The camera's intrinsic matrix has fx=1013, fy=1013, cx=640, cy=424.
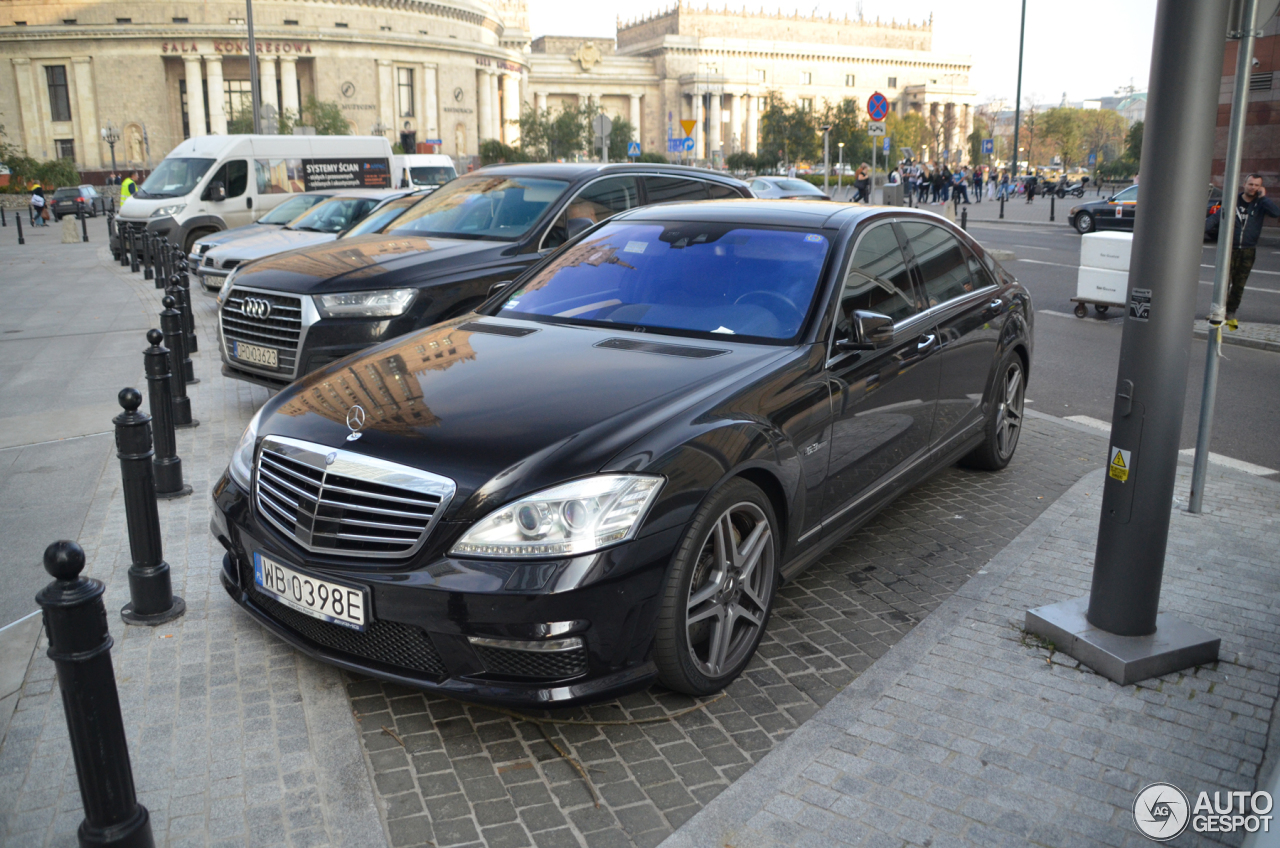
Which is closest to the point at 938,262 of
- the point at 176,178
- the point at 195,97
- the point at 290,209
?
the point at 290,209

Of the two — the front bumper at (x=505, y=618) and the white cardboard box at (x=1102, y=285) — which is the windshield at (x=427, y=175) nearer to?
the white cardboard box at (x=1102, y=285)

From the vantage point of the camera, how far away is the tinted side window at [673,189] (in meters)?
8.59

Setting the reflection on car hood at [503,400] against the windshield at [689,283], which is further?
the windshield at [689,283]

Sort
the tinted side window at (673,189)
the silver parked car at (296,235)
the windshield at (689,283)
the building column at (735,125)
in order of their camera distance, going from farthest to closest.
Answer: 1. the building column at (735,125)
2. the silver parked car at (296,235)
3. the tinted side window at (673,189)
4. the windshield at (689,283)

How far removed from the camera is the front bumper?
10.0 feet

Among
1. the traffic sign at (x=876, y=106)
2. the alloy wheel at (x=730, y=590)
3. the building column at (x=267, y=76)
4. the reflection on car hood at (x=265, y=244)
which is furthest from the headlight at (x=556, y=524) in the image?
the building column at (x=267, y=76)

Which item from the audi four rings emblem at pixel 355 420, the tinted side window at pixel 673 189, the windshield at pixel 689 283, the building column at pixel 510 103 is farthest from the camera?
the building column at pixel 510 103

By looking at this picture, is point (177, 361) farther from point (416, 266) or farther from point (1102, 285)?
point (1102, 285)

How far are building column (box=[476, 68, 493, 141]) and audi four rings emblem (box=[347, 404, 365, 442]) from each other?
311 ft

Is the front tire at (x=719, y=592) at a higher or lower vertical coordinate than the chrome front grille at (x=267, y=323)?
lower

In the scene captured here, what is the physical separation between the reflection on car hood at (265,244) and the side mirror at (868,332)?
9560 mm

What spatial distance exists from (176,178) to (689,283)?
1876 cm

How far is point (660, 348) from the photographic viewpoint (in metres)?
4.18

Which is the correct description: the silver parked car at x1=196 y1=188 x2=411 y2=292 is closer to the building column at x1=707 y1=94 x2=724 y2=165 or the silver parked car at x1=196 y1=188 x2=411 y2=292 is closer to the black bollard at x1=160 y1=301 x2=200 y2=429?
the black bollard at x1=160 y1=301 x2=200 y2=429
